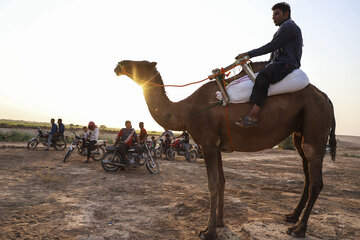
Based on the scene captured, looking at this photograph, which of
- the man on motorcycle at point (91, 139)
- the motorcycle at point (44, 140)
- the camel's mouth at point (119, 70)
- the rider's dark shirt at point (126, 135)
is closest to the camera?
the camel's mouth at point (119, 70)

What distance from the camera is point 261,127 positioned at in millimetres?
4148

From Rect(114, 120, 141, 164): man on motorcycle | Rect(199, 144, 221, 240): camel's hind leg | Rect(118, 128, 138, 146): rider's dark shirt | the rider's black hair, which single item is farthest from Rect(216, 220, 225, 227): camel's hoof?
Rect(118, 128, 138, 146): rider's dark shirt

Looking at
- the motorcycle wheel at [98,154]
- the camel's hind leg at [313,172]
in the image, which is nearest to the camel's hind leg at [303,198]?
the camel's hind leg at [313,172]

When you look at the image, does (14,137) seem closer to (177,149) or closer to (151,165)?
(177,149)

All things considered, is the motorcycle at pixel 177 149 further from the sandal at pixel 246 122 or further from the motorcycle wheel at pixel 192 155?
the sandal at pixel 246 122

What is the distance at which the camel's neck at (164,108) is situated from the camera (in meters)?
4.66

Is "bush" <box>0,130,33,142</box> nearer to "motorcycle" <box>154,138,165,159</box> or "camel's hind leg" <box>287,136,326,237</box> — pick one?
"motorcycle" <box>154,138,165,159</box>

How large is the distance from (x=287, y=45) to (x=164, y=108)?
2406mm

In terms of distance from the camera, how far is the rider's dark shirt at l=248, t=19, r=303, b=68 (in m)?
4.18

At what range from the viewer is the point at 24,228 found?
4.32 m

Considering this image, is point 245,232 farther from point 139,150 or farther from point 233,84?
point 139,150

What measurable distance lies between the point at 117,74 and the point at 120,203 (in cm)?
323

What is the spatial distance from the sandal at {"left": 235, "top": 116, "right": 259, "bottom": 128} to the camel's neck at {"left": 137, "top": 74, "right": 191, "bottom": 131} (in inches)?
38.5

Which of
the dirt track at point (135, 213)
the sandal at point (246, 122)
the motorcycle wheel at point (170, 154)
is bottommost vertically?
the dirt track at point (135, 213)
